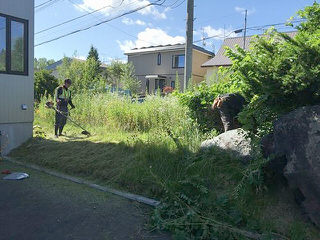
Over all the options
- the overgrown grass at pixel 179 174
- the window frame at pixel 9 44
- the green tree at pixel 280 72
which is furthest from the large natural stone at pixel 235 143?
the window frame at pixel 9 44

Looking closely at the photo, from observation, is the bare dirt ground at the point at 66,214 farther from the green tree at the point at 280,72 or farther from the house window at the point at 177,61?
the house window at the point at 177,61

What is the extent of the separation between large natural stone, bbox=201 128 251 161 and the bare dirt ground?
156cm

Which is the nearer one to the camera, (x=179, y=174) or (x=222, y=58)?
(x=179, y=174)

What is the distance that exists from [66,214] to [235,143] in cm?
263

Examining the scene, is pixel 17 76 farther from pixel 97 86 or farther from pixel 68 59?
pixel 68 59

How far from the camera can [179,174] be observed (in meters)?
4.54

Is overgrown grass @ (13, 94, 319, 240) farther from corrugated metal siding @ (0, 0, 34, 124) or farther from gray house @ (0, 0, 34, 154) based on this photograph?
corrugated metal siding @ (0, 0, 34, 124)

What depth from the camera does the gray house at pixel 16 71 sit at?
7.21 metres

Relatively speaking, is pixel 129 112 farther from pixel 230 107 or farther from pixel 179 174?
pixel 179 174

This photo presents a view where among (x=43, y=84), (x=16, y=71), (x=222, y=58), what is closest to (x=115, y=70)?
(x=222, y=58)

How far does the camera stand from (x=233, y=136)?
482 centimetres

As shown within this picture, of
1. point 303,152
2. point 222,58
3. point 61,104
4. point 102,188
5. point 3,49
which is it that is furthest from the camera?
point 222,58

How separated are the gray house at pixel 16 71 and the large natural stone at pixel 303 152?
6.23m

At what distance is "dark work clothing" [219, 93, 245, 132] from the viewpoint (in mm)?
5207
